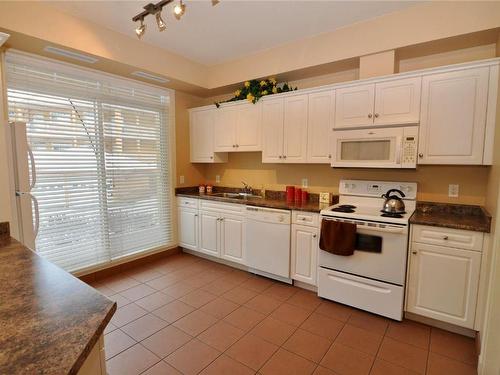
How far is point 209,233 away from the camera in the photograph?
384 centimetres

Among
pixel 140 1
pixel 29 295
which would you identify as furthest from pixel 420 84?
pixel 29 295

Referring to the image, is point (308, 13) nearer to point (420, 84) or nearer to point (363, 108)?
point (363, 108)

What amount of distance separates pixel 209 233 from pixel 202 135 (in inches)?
60.3

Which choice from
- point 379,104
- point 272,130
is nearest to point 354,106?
point 379,104

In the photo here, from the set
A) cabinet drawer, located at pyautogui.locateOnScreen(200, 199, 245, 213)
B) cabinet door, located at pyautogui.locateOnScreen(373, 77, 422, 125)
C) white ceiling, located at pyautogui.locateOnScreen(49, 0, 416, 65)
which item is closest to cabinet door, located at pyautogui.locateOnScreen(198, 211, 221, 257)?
cabinet drawer, located at pyautogui.locateOnScreen(200, 199, 245, 213)

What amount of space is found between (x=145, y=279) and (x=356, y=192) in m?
2.75

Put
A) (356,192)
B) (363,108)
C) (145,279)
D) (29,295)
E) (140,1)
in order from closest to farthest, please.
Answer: (29,295) < (140,1) < (363,108) < (356,192) < (145,279)

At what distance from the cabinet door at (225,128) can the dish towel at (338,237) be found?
1.83 m

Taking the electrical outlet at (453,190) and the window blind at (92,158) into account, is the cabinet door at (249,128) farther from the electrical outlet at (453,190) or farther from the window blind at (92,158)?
the electrical outlet at (453,190)

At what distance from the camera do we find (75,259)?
315 centimetres

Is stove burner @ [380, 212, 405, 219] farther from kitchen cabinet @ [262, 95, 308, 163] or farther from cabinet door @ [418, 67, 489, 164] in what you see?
kitchen cabinet @ [262, 95, 308, 163]

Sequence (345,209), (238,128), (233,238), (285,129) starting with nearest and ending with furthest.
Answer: (345,209) → (285,129) → (233,238) → (238,128)

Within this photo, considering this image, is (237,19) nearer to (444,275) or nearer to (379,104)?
(379,104)

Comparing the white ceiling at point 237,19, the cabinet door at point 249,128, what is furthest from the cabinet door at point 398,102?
the cabinet door at point 249,128
